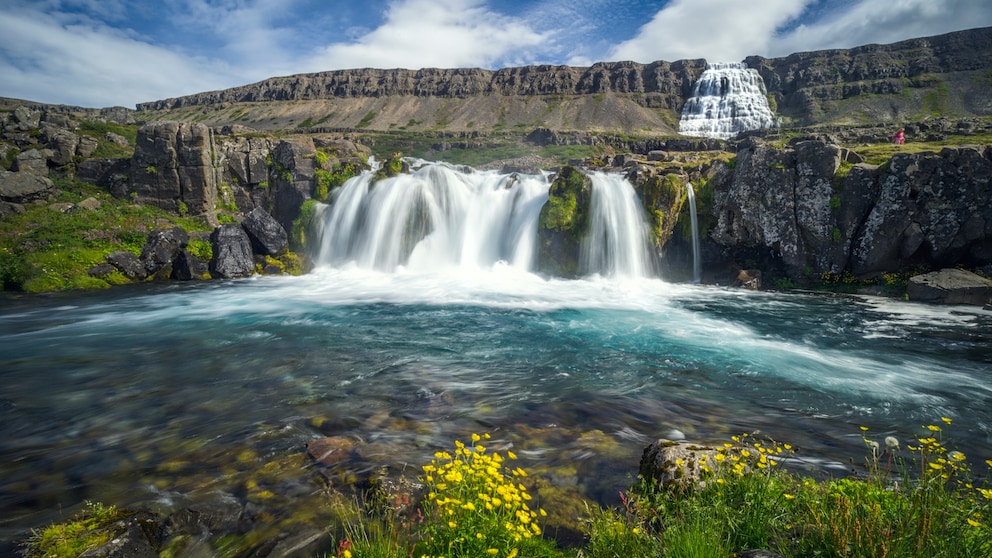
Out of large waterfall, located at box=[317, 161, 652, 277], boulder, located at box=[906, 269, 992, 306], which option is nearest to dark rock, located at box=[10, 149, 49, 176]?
large waterfall, located at box=[317, 161, 652, 277]

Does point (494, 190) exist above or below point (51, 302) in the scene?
above

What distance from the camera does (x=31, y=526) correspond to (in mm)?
5172

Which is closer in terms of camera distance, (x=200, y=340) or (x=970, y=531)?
(x=970, y=531)

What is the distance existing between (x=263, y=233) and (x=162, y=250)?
5283mm

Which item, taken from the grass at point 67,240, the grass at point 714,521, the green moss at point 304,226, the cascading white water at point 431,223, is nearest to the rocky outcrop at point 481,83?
the cascading white water at point 431,223

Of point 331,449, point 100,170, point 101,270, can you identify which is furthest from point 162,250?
point 331,449

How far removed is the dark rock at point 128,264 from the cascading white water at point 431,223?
988 cm

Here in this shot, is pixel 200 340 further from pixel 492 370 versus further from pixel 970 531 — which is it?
pixel 970 531

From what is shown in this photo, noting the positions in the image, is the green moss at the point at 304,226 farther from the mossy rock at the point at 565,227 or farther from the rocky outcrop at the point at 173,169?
the mossy rock at the point at 565,227

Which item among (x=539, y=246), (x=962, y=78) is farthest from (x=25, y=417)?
(x=962, y=78)

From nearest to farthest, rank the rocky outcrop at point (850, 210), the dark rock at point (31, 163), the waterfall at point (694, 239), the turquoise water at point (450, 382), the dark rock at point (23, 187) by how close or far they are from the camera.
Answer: the turquoise water at point (450, 382), the rocky outcrop at point (850, 210), the dark rock at point (23, 187), the waterfall at point (694, 239), the dark rock at point (31, 163)

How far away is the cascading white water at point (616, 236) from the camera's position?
86.2 feet

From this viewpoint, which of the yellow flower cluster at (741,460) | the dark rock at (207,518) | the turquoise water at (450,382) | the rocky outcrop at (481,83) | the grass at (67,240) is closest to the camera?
the yellow flower cluster at (741,460)

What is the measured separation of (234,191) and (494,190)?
19666 mm
